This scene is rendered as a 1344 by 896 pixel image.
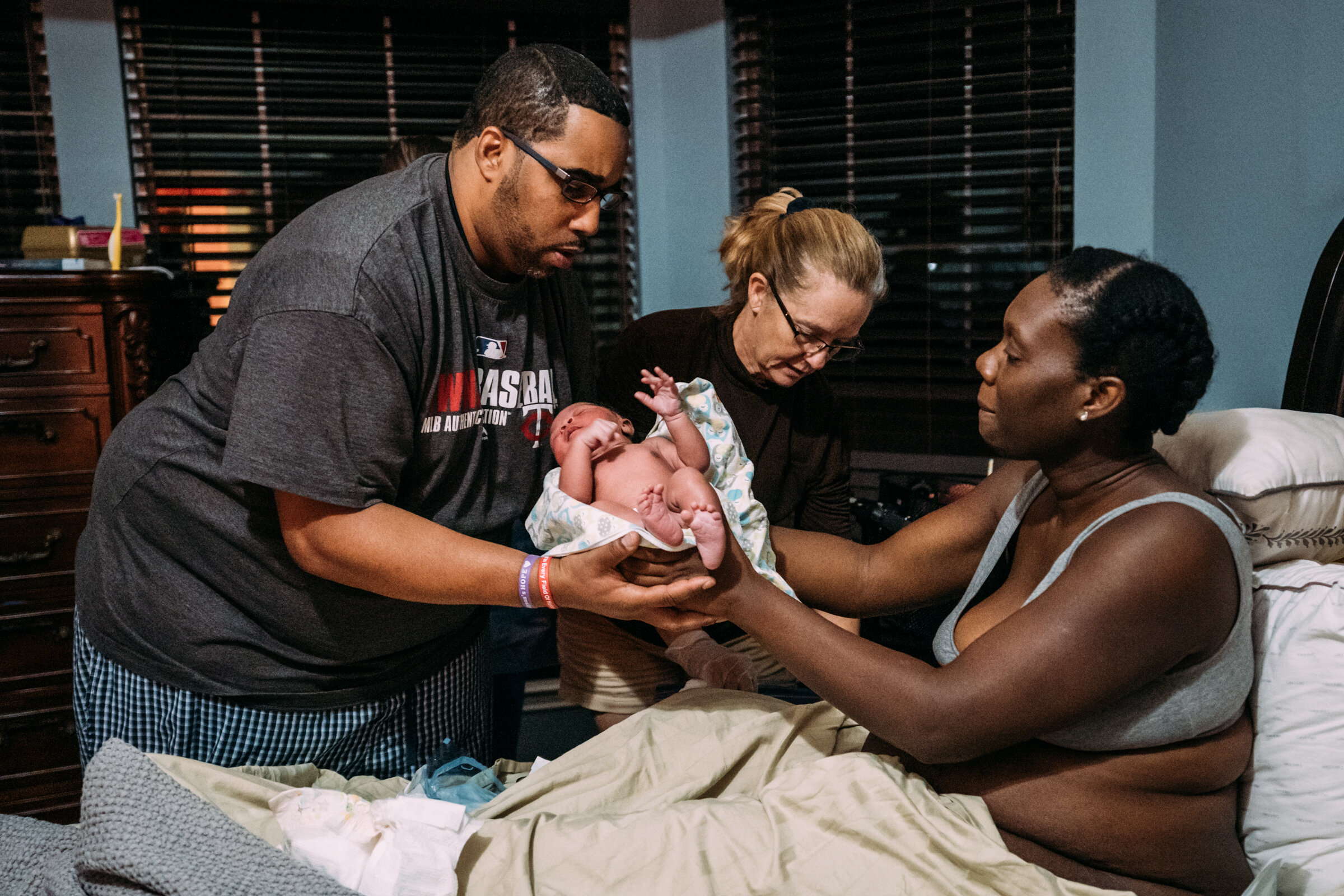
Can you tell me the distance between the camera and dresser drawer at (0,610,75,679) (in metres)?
2.96

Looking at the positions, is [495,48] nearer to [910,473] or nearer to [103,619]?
[910,473]

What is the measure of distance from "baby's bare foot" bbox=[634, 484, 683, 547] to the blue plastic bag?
1.63 feet

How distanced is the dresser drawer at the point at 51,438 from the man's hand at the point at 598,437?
193 cm

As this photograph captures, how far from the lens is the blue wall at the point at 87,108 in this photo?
11.1ft

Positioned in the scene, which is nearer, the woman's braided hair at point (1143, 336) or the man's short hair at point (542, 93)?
the woman's braided hair at point (1143, 336)

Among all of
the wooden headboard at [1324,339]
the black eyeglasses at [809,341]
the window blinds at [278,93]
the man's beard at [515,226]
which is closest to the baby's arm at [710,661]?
the black eyeglasses at [809,341]

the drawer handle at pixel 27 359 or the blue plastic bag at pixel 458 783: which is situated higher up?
the drawer handle at pixel 27 359

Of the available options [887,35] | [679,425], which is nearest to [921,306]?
[887,35]

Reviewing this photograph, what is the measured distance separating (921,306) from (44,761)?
10.3 feet

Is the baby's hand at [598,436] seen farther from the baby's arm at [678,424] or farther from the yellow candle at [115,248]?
the yellow candle at [115,248]

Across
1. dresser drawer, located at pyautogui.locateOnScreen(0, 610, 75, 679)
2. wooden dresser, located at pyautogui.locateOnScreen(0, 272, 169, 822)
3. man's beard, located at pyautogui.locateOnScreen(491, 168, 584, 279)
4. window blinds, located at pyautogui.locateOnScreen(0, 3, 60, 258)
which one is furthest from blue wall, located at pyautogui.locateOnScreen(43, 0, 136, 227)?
man's beard, located at pyautogui.locateOnScreen(491, 168, 584, 279)

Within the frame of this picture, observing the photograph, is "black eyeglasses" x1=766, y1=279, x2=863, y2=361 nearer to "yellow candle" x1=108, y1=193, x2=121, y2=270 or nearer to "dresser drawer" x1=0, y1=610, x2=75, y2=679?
"yellow candle" x1=108, y1=193, x2=121, y2=270

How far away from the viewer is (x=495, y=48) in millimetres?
3779

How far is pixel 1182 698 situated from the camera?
4.51 ft
